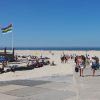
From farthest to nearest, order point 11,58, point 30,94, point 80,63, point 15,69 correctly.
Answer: point 11,58 → point 15,69 → point 80,63 → point 30,94

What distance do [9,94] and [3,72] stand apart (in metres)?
10.00

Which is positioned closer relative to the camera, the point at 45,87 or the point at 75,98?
the point at 75,98

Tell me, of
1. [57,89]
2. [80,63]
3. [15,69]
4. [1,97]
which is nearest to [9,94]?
[1,97]

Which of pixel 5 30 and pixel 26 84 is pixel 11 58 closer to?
pixel 5 30

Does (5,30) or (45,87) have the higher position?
(5,30)

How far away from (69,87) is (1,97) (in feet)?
11.5

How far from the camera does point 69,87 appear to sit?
1437 centimetres

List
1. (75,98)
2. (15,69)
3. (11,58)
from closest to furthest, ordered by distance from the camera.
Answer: (75,98)
(15,69)
(11,58)

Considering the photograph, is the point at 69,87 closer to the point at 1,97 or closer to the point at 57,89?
Result: the point at 57,89

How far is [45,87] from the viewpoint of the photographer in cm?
1448

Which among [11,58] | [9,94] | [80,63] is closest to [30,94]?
[9,94]

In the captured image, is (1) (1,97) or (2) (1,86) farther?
(2) (1,86)

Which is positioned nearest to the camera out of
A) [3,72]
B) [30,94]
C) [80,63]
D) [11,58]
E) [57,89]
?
[30,94]

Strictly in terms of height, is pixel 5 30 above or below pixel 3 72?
above
